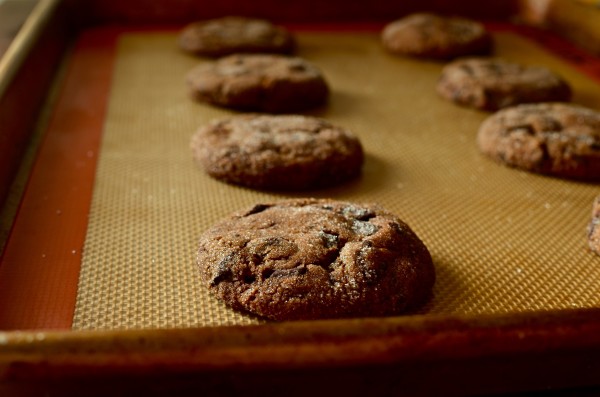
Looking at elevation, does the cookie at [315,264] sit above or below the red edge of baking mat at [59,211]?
above

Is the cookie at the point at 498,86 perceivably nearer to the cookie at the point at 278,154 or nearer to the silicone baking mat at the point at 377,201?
the silicone baking mat at the point at 377,201

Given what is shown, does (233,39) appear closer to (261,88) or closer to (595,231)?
(261,88)

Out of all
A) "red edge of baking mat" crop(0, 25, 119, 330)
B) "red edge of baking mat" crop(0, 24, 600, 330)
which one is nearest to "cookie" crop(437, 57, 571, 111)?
"red edge of baking mat" crop(0, 24, 600, 330)

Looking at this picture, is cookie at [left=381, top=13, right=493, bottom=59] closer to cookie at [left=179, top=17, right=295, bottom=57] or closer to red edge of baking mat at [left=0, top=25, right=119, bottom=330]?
cookie at [left=179, top=17, right=295, bottom=57]

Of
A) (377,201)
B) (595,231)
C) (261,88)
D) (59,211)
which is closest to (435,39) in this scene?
(261,88)

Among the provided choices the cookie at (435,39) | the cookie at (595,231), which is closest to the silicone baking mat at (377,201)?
the cookie at (595,231)

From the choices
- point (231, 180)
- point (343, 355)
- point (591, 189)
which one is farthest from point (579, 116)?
point (343, 355)

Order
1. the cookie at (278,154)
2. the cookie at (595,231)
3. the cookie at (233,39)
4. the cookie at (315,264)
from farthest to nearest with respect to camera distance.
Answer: the cookie at (233,39) < the cookie at (278,154) < the cookie at (595,231) < the cookie at (315,264)
